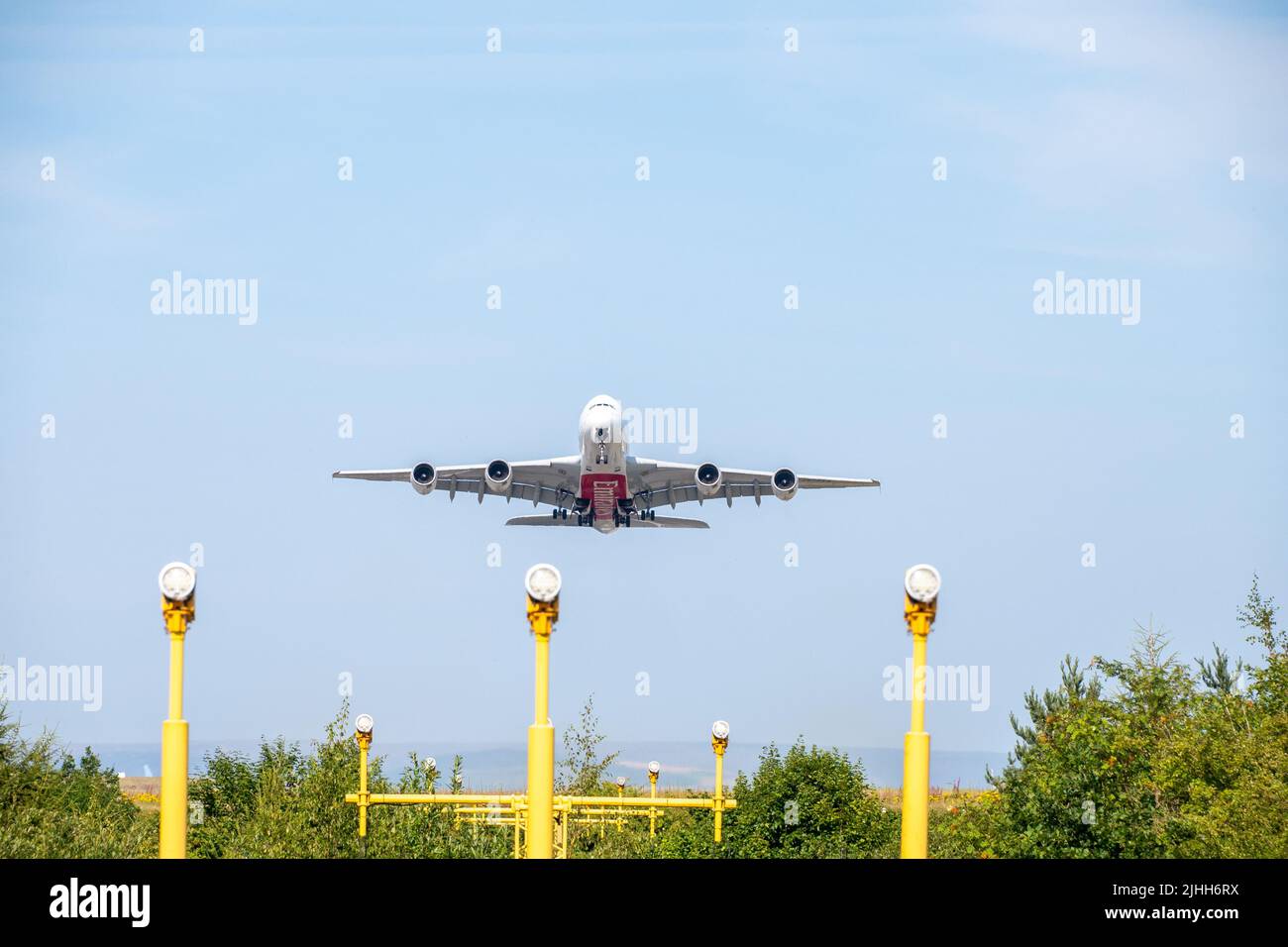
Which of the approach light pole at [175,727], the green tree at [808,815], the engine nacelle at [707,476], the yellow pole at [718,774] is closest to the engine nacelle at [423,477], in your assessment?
the engine nacelle at [707,476]

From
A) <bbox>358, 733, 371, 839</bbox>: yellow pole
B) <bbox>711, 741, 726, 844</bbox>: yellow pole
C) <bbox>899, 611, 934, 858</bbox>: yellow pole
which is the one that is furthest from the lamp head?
<bbox>899, 611, 934, 858</bbox>: yellow pole

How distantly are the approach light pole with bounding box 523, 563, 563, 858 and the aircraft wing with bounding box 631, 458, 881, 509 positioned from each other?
4465 centimetres

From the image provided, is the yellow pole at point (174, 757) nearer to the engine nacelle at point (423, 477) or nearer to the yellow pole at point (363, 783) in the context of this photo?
the yellow pole at point (363, 783)

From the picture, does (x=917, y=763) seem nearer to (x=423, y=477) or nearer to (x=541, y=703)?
(x=541, y=703)

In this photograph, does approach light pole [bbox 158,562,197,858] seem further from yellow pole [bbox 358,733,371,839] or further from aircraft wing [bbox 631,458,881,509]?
aircraft wing [bbox 631,458,881,509]

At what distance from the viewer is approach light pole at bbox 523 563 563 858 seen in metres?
14.4

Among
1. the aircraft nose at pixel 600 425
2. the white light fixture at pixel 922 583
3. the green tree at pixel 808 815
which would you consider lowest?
the green tree at pixel 808 815

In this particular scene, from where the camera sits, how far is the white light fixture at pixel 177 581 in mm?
14555

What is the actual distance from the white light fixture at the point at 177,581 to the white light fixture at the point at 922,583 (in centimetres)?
623

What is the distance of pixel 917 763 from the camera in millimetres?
14289
